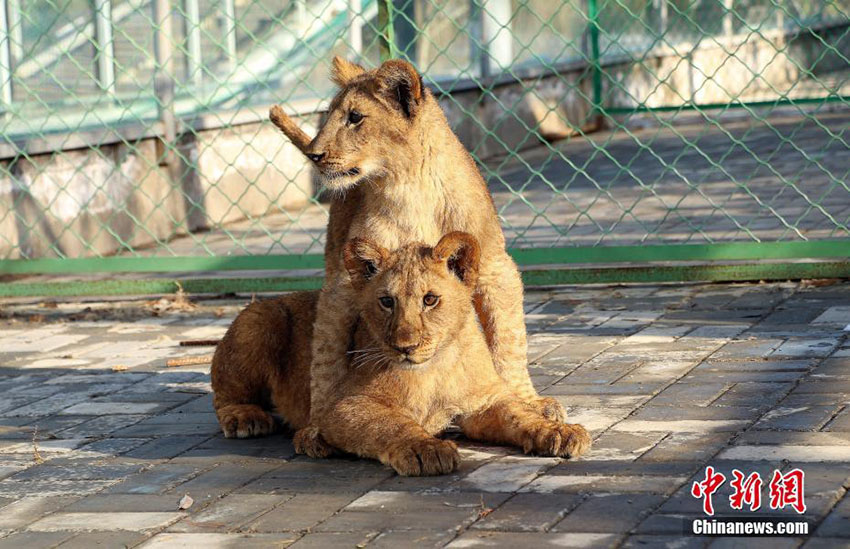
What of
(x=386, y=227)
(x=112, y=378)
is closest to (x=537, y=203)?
(x=112, y=378)

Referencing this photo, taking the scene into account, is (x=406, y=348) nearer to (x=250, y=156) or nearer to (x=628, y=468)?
(x=628, y=468)

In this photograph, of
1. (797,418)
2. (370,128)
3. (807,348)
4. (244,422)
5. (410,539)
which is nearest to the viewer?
(410,539)

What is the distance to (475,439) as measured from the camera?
5336 mm

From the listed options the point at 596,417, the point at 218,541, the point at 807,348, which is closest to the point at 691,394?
the point at 596,417

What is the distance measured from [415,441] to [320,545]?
817 mm

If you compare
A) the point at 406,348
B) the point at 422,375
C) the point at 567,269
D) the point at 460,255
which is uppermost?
the point at 460,255

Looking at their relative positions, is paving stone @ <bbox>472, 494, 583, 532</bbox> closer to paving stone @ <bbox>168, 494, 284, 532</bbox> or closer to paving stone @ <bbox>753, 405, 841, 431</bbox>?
paving stone @ <bbox>168, 494, 284, 532</bbox>

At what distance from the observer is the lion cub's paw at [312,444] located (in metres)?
5.22

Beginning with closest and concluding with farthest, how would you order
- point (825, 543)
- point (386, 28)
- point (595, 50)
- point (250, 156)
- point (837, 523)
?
point (825, 543) → point (837, 523) → point (386, 28) → point (250, 156) → point (595, 50)

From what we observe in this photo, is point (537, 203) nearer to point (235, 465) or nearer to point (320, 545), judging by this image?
point (235, 465)

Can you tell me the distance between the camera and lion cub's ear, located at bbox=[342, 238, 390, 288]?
5.13 meters

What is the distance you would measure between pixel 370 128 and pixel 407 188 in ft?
0.91

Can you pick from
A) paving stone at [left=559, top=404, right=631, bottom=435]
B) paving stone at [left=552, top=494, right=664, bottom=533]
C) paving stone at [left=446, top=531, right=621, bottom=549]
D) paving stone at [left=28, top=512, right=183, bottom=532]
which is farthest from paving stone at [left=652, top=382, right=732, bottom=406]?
paving stone at [left=28, top=512, right=183, bottom=532]

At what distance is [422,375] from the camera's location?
516 centimetres
